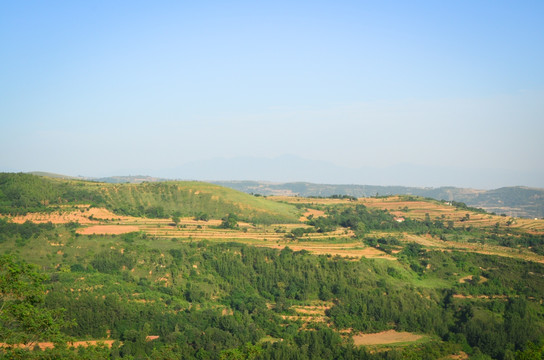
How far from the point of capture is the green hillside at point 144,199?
9166 centimetres

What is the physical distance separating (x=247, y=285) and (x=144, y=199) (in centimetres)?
5232

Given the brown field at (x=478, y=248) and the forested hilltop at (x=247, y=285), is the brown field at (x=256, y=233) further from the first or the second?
the forested hilltop at (x=247, y=285)

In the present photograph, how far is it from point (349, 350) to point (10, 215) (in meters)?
61.7

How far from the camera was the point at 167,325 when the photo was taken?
51.3m

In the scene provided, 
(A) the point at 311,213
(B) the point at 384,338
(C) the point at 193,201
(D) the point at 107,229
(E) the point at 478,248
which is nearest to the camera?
(B) the point at 384,338

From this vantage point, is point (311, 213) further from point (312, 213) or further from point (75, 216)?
point (75, 216)

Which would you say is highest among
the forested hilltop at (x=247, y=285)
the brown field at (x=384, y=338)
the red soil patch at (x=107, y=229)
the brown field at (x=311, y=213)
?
the brown field at (x=311, y=213)

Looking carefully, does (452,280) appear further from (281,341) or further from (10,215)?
(10,215)

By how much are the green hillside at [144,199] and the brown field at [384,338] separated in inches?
2069

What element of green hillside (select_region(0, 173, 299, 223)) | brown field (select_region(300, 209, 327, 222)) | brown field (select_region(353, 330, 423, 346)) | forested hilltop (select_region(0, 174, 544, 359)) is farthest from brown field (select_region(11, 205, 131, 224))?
brown field (select_region(353, 330, 423, 346))

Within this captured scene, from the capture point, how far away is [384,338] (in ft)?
177

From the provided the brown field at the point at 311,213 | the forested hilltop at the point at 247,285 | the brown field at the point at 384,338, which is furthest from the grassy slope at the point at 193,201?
the brown field at the point at 384,338

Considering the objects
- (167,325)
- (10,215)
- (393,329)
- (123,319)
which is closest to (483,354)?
(393,329)

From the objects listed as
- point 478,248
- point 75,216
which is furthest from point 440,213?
point 75,216
